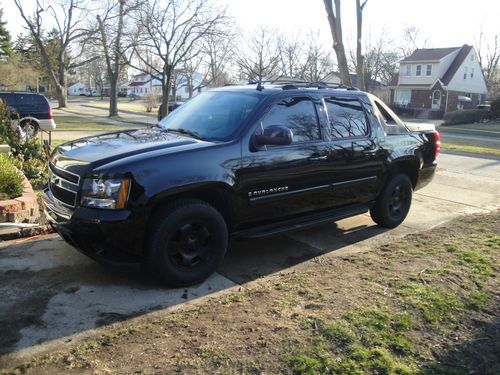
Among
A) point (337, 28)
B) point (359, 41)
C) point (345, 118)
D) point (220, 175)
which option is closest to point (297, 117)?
point (345, 118)

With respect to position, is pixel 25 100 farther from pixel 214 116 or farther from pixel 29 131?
pixel 214 116

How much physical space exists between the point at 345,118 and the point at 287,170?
1.22 metres

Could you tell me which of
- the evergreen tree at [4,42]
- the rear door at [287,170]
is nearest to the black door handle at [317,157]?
the rear door at [287,170]

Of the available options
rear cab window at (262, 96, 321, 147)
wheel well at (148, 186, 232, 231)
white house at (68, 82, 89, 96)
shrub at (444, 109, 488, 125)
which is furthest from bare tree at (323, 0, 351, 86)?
white house at (68, 82, 89, 96)

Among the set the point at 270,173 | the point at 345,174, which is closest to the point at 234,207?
the point at 270,173

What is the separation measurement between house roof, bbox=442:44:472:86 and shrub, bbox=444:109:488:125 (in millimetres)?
9382

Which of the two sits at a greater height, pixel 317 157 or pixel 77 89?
pixel 77 89

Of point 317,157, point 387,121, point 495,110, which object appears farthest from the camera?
point 495,110

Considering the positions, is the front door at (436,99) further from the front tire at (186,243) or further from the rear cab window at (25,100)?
the front tire at (186,243)

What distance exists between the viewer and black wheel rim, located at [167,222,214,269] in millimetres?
4109

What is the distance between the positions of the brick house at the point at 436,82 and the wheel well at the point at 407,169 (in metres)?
44.6

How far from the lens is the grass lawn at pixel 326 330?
3.04 m

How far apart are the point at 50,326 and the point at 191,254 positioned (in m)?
1.29

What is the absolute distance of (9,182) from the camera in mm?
5551
